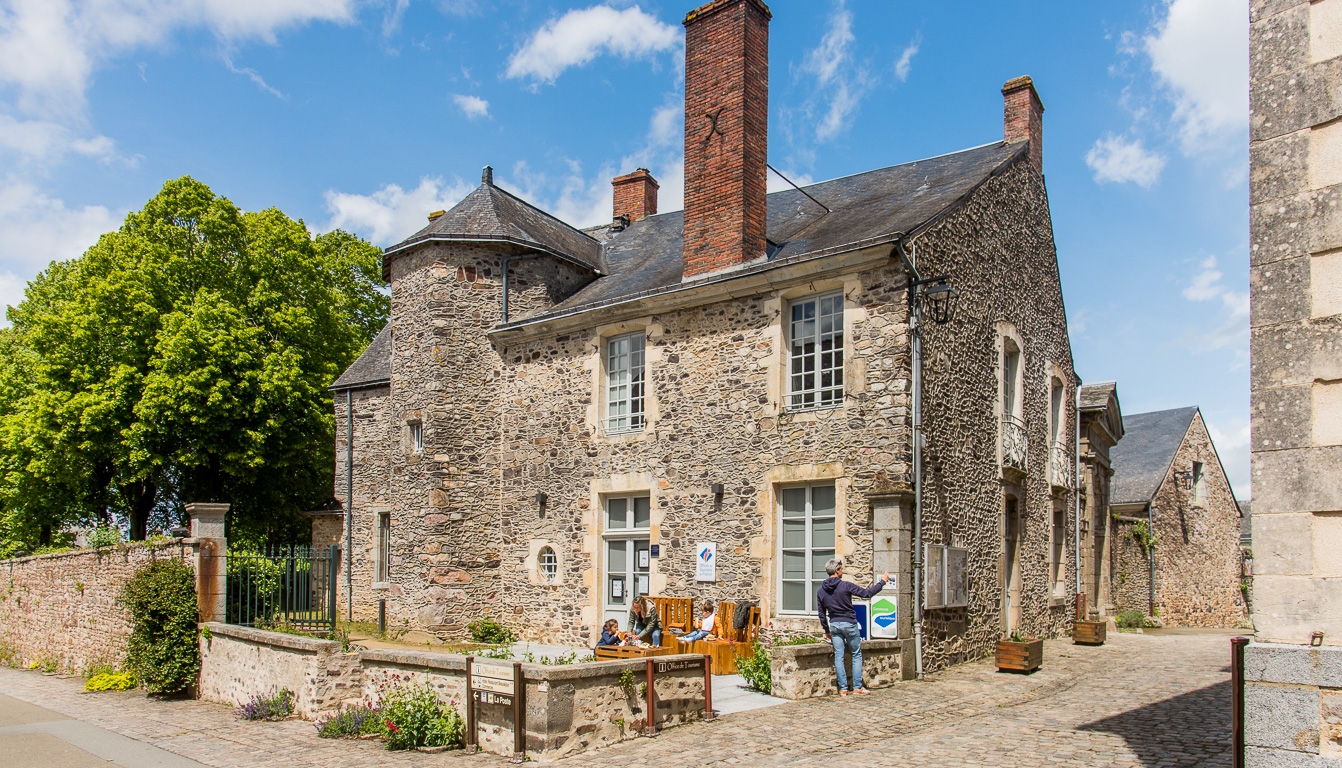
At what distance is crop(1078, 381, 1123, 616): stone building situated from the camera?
17.2 m

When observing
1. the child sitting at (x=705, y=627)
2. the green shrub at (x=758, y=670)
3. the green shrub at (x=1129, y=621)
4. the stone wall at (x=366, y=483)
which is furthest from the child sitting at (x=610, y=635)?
the green shrub at (x=1129, y=621)

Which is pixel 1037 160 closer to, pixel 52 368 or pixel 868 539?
pixel 868 539

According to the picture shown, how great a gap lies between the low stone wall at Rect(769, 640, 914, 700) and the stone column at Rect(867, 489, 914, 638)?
57 centimetres

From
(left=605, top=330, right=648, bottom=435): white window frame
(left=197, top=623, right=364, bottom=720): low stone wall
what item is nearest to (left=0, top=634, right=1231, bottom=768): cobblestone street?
(left=197, top=623, right=364, bottom=720): low stone wall

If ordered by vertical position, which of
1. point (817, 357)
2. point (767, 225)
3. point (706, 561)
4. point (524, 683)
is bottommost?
point (524, 683)

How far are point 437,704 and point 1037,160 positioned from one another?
13.5 m

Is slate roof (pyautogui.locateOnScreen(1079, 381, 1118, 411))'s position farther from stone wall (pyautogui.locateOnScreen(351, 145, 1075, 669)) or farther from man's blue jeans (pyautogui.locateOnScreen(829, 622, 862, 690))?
man's blue jeans (pyautogui.locateOnScreen(829, 622, 862, 690))

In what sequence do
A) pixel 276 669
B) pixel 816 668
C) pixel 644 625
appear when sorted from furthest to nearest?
pixel 644 625, pixel 276 669, pixel 816 668

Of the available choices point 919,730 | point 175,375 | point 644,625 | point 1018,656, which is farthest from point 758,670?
point 175,375

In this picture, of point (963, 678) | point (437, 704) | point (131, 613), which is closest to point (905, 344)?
point (963, 678)

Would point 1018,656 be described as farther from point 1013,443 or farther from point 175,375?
point 175,375

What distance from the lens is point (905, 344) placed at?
11055mm

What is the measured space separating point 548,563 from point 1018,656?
7.12m

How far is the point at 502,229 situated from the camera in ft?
52.0
